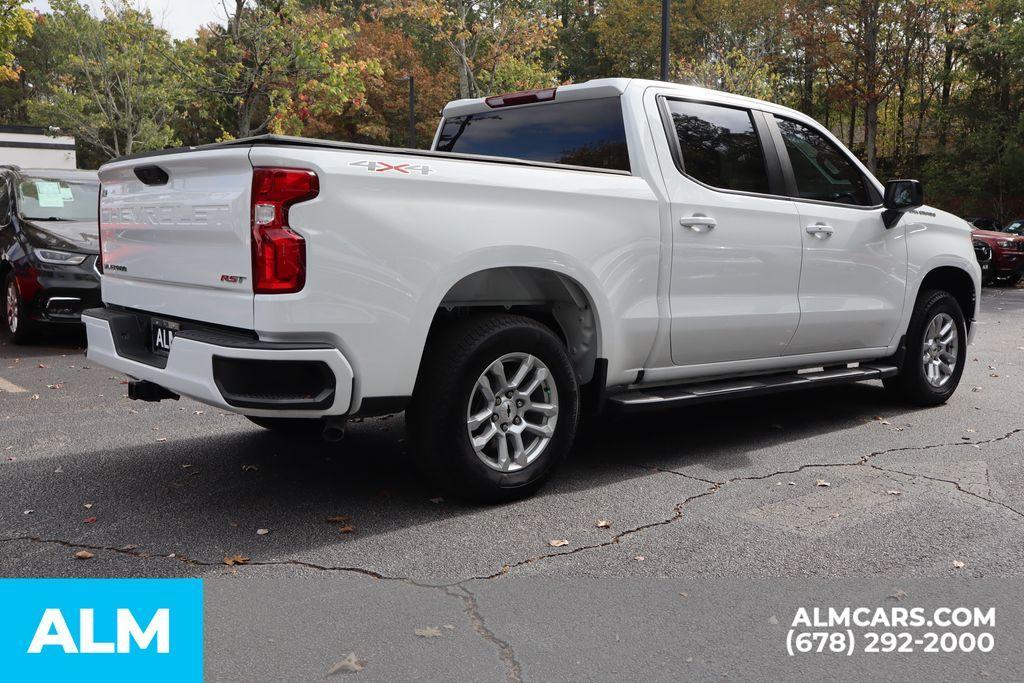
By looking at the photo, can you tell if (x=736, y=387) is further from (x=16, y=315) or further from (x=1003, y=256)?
(x=1003, y=256)

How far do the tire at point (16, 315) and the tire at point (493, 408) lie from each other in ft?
22.4

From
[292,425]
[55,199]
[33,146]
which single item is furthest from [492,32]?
[33,146]

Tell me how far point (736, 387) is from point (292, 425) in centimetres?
253

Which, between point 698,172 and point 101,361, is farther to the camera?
point 698,172

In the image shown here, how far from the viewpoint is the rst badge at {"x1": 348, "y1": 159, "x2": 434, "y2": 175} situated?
3.96 metres

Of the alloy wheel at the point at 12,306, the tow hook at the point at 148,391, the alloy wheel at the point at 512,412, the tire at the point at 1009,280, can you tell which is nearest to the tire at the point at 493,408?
the alloy wheel at the point at 512,412

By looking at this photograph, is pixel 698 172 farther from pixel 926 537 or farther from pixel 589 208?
pixel 926 537

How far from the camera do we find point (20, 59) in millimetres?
57938

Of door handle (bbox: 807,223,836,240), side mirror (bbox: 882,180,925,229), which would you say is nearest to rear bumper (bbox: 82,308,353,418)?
door handle (bbox: 807,223,836,240)

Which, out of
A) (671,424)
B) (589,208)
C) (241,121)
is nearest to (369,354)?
(589,208)

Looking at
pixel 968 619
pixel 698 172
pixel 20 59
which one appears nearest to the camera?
pixel 968 619

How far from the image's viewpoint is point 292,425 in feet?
18.1

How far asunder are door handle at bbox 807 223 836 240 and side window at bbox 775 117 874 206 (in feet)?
0.61

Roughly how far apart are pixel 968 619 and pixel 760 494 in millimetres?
1563
